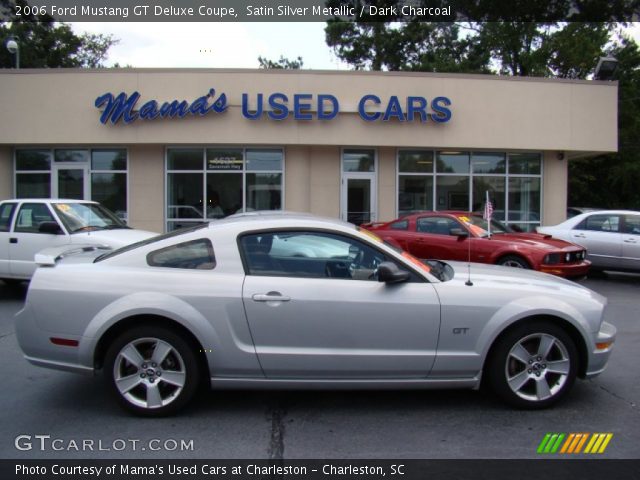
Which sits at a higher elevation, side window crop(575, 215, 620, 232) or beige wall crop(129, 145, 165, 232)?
beige wall crop(129, 145, 165, 232)

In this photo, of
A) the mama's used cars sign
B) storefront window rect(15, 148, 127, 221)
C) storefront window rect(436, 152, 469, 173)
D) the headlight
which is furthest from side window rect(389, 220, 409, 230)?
storefront window rect(15, 148, 127, 221)

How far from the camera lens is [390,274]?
4.14m

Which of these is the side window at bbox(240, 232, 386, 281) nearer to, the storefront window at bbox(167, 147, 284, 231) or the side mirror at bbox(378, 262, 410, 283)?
the side mirror at bbox(378, 262, 410, 283)

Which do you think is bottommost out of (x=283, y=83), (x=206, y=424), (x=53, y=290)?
(x=206, y=424)

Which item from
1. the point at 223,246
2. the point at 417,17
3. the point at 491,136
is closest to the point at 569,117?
the point at 491,136

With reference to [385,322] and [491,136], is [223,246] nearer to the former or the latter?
[385,322]

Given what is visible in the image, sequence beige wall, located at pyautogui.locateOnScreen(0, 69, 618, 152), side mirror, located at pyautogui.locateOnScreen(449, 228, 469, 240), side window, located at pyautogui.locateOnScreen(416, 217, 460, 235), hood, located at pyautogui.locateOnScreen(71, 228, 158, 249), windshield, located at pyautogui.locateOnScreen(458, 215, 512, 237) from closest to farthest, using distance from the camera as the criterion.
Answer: hood, located at pyautogui.locateOnScreen(71, 228, 158, 249) < side mirror, located at pyautogui.locateOnScreen(449, 228, 469, 240) < windshield, located at pyautogui.locateOnScreen(458, 215, 512, 237) < side window, located at pyautogui.locateOnScreen(416, 217, 460, 235) < beige wall, located at pyautogui.locateOnScreen(0, 69, 618, 152)

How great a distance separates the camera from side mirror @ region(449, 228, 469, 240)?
1040 cm

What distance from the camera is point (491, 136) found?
16078 mm

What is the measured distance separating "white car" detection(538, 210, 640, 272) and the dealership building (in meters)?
4.75

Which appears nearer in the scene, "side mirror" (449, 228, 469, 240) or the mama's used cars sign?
"side mirror" (449, 228, 469, 240)

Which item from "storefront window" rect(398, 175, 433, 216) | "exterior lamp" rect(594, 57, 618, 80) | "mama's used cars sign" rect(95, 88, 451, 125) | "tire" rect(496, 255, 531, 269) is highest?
"exterior lamp" rect(594, 57, 618, 80)

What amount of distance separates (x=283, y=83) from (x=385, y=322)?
12.5 meters

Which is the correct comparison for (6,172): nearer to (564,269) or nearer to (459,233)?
(459,233)
